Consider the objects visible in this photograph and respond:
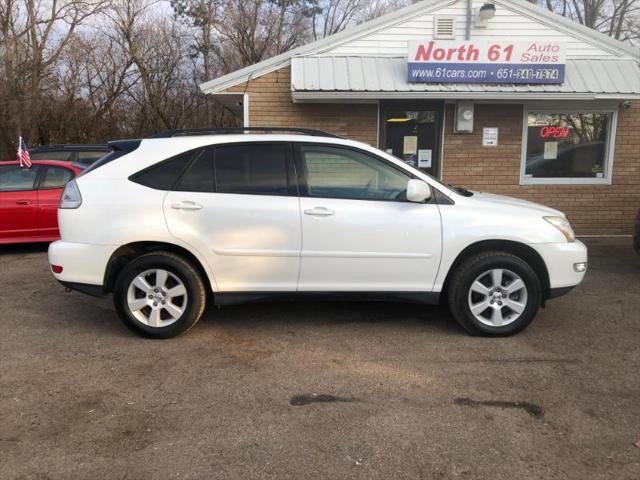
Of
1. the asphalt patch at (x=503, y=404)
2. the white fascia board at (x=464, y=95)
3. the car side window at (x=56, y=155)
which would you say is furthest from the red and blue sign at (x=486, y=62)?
the car side window at (x=56, y=155)

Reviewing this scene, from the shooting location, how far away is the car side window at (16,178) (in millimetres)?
8273

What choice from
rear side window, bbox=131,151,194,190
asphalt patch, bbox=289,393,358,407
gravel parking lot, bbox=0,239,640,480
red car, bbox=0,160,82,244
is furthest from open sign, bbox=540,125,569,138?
red car, bbox=0,160,82,244

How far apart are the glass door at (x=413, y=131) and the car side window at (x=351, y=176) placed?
5.03m

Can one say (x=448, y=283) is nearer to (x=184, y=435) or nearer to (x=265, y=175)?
(x=265, y=175)

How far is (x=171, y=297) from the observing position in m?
4.57

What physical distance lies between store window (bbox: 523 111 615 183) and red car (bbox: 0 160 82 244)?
25.6ft

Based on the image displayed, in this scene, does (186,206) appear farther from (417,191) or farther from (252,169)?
(417,191)

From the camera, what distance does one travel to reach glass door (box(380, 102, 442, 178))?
9547 millimetres

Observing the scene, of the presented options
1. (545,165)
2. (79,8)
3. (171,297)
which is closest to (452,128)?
(545,165)

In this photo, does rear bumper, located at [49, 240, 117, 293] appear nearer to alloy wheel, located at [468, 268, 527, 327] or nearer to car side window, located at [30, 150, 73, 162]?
alloy wheel, located at [468, 268, 527, 327]

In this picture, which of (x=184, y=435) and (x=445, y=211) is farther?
(x=445, y=211)

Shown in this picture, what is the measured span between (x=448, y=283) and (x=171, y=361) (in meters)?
2.39

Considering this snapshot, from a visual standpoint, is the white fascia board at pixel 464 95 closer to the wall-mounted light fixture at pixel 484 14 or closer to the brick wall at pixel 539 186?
the brick wall at pixel 539 186

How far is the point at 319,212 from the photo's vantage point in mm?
4508
